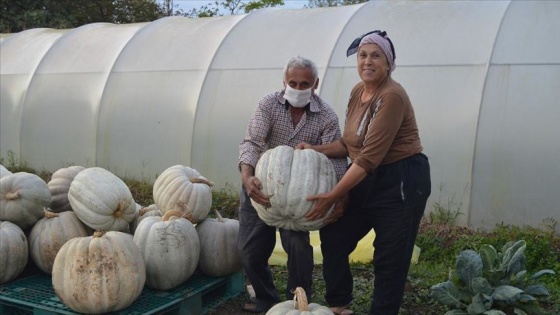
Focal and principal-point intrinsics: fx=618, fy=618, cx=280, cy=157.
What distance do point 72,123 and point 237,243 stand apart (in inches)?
245

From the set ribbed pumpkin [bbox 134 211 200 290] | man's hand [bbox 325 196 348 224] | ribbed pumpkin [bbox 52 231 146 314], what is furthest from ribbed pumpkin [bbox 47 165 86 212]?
man's hand [bbox 325 196 348 224]

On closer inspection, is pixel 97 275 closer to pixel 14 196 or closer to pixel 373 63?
pixel 14 196

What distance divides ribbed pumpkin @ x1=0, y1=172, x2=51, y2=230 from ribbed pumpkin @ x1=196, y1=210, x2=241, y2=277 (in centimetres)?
120

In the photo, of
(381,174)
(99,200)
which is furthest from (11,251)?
(381,174)

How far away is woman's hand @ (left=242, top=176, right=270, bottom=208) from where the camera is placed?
12.3 feet

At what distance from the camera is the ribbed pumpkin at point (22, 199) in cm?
449

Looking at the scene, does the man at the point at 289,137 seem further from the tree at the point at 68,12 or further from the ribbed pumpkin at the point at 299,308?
the tree at the point at 68,12

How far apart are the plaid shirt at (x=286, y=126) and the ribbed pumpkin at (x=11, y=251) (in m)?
1.71

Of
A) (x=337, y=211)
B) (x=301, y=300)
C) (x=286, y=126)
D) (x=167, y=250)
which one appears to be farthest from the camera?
(x=167, y=250)

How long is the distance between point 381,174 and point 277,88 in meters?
4.59

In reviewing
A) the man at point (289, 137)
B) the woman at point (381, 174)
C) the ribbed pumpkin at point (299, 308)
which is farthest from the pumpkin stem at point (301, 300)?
the man at point (289, 137)

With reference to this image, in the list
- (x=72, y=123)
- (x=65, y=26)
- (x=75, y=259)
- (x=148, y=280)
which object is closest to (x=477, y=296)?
(x=148, y=280)

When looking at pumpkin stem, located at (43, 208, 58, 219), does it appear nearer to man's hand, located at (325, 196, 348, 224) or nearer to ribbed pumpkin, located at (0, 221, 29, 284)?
ribbed pumpkin, located at (0, 221, 29, 284)

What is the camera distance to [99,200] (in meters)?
4.40
